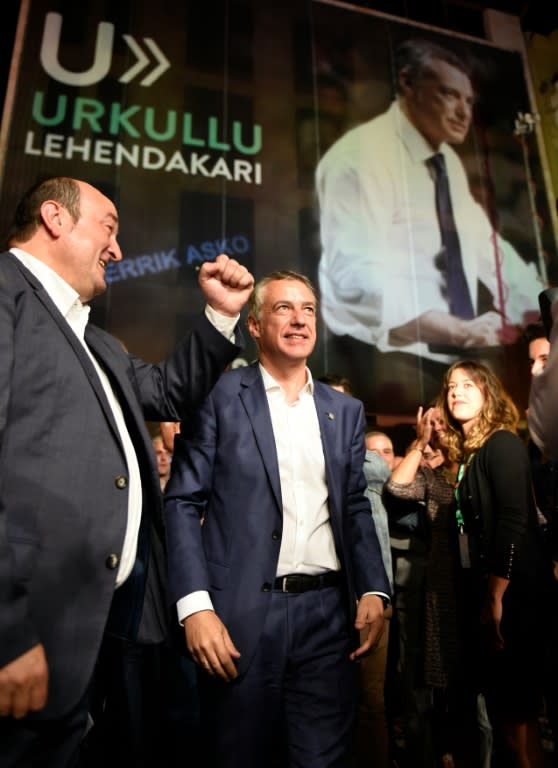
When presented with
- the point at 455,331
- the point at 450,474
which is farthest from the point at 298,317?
the point at 455,331

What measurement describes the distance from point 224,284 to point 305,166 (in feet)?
14.6

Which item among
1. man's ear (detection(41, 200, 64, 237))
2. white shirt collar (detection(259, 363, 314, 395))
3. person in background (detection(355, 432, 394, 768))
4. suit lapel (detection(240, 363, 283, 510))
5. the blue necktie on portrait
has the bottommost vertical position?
person in background (detection(355, 432, 394, 768))

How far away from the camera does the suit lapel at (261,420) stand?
1.52 meters

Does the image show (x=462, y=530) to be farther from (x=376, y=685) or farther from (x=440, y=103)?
(x=440, y=103)

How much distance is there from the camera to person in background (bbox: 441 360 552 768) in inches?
69.4

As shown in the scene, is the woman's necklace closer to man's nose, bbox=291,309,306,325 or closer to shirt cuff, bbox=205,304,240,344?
man's nose, bbox=291,309,306,325

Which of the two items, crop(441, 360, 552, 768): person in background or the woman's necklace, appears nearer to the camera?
crop(441, 360, 552, 768): person in background

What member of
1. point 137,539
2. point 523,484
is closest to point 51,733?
point 137,539

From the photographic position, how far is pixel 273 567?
4.72ft

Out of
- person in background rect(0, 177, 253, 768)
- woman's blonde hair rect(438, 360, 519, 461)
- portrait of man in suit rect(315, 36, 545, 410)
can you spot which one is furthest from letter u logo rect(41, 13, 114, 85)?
woman's blonde hair rect(438, 360, 519, 461)

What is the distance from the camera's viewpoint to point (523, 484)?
186 cm

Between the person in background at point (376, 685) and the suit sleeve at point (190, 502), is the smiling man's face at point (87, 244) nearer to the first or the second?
the suit sleeve at point (190, 502)

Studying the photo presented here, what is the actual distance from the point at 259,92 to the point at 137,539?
540cm

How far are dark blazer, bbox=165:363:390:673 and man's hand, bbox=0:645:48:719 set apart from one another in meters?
0.49
